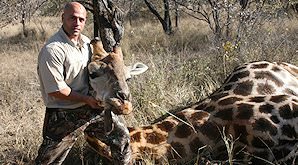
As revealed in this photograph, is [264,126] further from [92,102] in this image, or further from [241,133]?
[92,102]

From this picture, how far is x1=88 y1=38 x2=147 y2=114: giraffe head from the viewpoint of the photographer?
2.65 m

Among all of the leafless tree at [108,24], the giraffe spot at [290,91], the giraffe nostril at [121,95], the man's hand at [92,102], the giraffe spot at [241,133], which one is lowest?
the giraffe spot at [241,133]

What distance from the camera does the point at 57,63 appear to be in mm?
3002

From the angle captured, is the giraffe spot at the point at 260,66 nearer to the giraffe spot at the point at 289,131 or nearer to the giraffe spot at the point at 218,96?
the giraffe spot at the point at 218,96

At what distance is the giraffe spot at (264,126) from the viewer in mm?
3311

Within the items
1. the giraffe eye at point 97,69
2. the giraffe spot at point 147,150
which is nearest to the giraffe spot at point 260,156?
the giraffe spot at point 147,150

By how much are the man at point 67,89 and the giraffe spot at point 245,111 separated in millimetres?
979

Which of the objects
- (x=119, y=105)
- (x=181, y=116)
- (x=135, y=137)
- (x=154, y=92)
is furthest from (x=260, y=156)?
(x=154, y=92)

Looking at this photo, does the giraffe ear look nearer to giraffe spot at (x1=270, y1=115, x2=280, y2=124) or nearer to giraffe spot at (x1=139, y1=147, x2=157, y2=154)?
giraffe spot at (x1=139, y1=147, x2=157, y2=154)

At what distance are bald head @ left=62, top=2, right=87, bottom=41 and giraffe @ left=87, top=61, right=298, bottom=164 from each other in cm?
77

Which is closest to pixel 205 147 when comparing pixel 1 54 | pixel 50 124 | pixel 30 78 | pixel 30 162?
pixel 50 124

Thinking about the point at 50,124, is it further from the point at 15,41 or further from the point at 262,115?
the point at 15,41

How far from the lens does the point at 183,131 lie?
11.3 feet

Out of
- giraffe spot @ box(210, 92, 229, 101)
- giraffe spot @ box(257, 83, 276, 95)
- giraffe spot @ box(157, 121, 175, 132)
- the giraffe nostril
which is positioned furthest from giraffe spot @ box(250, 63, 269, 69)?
the giraffe nostril
